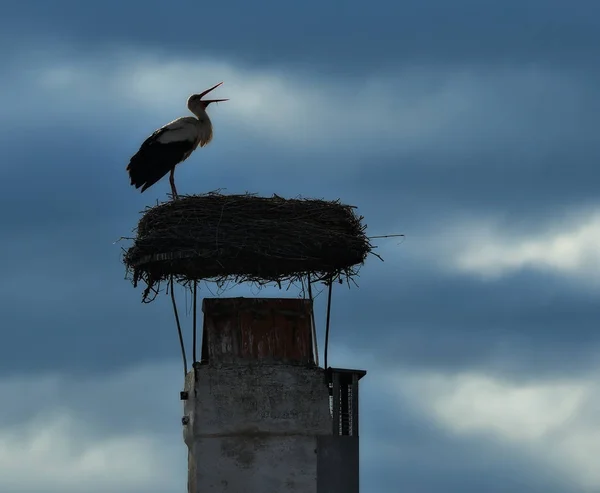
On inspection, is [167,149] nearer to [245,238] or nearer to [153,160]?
[153,160]

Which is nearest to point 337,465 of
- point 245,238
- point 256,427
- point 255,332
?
point 256,427

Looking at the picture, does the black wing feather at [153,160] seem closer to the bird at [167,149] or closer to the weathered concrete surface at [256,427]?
the bird at [167,149]

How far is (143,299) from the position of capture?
16078mm

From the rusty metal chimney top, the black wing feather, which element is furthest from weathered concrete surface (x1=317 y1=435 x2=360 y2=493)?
the black wing feather

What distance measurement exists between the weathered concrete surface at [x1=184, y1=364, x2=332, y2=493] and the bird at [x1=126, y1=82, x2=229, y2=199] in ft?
10.6

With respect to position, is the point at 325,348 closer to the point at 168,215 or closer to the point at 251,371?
the point at 251,371

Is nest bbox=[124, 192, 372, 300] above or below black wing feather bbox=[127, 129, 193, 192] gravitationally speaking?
below

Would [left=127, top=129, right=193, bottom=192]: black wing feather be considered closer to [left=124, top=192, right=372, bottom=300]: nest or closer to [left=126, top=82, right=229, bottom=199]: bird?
[left=126, top=82, right=229, bottom=199]: bird

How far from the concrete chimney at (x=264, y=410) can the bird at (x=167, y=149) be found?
2.45 metres

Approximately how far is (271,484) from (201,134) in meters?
5.94

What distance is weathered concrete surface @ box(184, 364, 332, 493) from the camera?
51.4 feet

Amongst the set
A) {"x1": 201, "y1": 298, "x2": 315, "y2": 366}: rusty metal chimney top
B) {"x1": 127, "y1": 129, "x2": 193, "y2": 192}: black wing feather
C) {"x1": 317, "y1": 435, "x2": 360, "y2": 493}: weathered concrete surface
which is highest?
{"x1": 127, "y1": 129, "x2": 193, "y2": 192}: black wing feather

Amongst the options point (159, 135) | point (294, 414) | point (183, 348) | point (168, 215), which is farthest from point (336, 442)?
point (159, 135)

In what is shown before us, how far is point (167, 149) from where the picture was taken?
1873 cm
